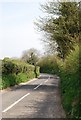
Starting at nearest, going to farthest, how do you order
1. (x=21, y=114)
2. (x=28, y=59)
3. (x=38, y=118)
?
(x=38, y=118) < (x=21, y=114) < (x=28, y=59)

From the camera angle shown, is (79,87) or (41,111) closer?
(79,87)

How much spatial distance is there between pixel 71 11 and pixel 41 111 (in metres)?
19.3

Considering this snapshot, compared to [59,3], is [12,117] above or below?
below

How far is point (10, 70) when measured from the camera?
139ft

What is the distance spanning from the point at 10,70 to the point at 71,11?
41.5ft

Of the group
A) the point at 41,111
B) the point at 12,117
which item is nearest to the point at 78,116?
the point at 12,117

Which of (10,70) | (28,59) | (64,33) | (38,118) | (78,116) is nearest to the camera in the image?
(78,116)

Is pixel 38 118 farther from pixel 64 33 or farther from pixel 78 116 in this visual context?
pixel 64 33

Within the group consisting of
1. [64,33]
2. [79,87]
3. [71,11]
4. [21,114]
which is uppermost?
[71,11]

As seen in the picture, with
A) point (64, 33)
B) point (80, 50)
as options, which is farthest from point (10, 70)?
point (80, 50)

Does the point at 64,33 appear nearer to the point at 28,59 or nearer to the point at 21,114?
the point at 21,114

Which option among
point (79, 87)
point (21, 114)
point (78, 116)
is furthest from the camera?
point (21, 114)

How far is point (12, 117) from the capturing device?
1394cm

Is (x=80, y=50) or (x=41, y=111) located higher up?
(x=80, y=50)
